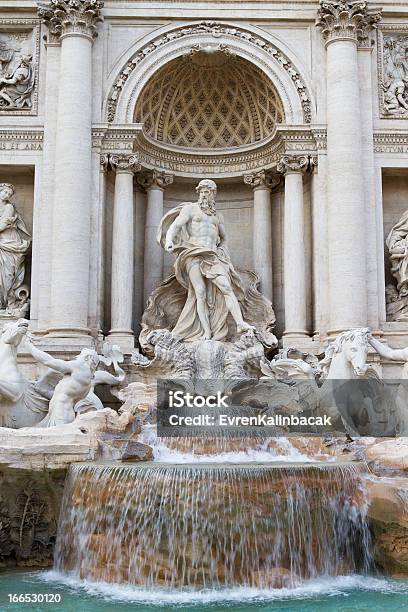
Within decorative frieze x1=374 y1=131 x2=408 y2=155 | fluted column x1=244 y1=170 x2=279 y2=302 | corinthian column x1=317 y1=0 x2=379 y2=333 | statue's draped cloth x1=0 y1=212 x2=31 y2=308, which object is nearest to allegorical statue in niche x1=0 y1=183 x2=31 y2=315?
statue's draped cloth x1=0 y1=212 x2=31 y2=308

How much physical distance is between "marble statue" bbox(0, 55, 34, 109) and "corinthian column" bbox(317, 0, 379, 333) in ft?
20.5

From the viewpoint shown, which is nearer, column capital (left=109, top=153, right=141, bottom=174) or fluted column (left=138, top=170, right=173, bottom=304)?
column capital (left=109, top=153, right=141, bottom=174)

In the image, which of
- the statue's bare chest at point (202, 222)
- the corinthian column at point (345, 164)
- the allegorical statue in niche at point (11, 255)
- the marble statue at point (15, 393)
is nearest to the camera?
the marble statue at point (15, 393)

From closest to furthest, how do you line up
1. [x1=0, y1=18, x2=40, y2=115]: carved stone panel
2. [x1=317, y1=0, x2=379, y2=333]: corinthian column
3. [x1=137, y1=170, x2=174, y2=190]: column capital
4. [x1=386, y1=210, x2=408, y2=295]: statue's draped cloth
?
[x1=317, y1=0, x2=379, y2=333]: corinthian column → [x1=386, y1=210, x2=408, y2=295]: statue's draped cloth → [x1=0, y1=18, x2=40, y2=115]: carved stone panel → [x1=137, y1=170, x2=174, y2=190]: column capital

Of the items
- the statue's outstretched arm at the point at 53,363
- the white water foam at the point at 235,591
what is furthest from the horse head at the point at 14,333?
the white water foam at the point at 235,591

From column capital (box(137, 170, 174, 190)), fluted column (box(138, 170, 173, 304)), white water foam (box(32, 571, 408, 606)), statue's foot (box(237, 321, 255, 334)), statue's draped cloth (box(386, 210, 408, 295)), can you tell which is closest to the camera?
white water foam (box(32, 571, 408, 606))

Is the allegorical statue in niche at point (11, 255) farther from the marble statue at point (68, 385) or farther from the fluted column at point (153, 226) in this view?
the marble statue at point (68, 385)

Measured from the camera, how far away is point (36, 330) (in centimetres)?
1530

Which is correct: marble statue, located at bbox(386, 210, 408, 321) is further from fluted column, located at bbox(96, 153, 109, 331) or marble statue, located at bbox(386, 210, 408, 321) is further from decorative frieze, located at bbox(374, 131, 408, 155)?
fluted column, located at bbox(96, 153, 109, 331)

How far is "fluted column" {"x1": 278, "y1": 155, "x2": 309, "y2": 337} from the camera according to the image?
1571 cm

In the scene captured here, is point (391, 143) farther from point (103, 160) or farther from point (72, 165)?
point (72, 165)

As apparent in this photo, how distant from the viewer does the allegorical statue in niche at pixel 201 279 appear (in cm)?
1515

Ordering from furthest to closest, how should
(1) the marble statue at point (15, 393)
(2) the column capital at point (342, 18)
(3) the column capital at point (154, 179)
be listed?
1. (3) the column capital at point (154, 179)
2. (2) the column capital at point (342, 18)
3. (1) the marble statue at point (15, 393)

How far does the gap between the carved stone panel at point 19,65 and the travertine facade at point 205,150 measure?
3 cm
